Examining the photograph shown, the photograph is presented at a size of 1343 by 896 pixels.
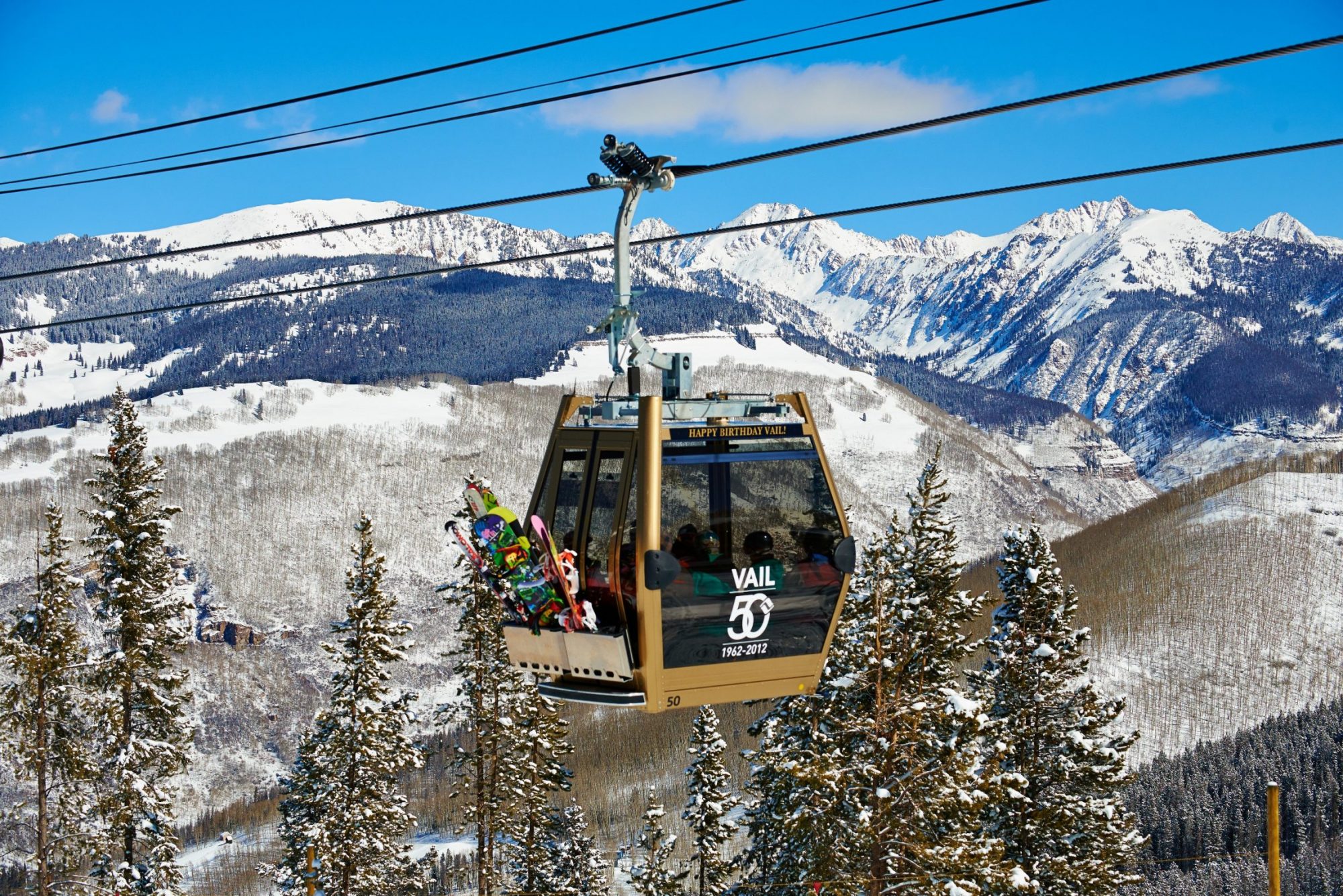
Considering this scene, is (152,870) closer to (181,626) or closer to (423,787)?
(181,626)

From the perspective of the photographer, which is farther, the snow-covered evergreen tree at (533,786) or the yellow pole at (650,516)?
the snow-covered evergreen tree at (533,786)

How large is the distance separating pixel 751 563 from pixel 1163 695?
19788cm

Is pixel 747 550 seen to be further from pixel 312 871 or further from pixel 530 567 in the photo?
pixel 312 871

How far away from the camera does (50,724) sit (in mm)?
24062

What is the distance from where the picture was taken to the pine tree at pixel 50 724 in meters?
23.7

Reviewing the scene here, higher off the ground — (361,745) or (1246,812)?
(361,745)

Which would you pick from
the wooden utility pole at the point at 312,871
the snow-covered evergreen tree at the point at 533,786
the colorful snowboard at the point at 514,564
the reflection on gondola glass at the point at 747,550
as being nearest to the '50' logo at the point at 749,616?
the reflection on gondola glass at the point at 747,550

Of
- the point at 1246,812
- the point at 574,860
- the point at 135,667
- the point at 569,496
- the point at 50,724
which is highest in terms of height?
the point at 135,667

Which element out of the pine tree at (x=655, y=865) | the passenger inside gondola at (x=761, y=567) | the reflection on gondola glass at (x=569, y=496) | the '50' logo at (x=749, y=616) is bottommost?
the pine tree at (x=655, y=865)

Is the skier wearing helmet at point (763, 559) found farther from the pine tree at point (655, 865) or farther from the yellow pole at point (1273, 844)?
the pine tree at point (655, 865)

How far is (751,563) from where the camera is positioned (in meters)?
12.2

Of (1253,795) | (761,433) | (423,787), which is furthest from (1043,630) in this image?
(423,787)

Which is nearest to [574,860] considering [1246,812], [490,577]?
[490,577]

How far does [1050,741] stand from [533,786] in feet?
45.5
